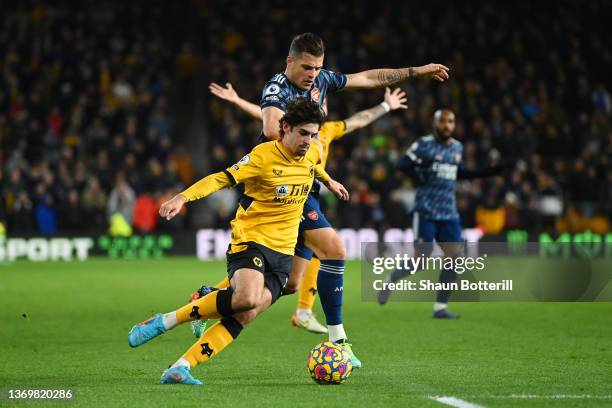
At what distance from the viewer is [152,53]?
28.0m

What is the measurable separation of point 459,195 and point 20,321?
14.3 metres

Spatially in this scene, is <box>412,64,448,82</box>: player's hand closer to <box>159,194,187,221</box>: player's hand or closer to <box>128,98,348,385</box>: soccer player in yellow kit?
<box>128,98,348,385</box>: soccer player in yellow kit

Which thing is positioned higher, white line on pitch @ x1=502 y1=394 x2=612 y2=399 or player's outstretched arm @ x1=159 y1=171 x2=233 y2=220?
player's outstretched arm @ x1=159 y1=171 x2=233 y2=220

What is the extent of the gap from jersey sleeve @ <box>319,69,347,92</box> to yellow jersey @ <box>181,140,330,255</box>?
53.2 inches

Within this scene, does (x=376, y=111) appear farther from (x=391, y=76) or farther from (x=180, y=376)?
(x=180, y=376)

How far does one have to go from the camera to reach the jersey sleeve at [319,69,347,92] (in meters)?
8.87

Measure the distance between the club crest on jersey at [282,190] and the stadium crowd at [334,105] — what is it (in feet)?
53.6

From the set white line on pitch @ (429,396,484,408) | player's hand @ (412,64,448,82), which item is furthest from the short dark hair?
white line on pitch @ (429,396,484,408)

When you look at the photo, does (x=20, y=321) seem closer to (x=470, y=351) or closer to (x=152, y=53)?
(x=470, y=351)

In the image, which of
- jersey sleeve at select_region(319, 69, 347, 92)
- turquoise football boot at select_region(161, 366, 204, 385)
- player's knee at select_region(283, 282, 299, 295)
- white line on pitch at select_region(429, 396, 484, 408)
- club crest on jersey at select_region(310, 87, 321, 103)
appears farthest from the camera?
player's knee at select_region(283, 282, 299, 295)

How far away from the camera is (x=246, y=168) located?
7.32 meters

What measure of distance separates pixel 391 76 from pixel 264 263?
222cm

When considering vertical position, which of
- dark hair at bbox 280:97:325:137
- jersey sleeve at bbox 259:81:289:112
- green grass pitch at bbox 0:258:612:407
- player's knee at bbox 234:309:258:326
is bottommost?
green grass pitch at bbox 0:258:612:407

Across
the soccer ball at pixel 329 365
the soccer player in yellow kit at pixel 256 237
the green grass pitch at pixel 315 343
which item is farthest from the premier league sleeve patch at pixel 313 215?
the soccer ball at pixel 329 365
